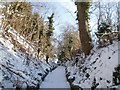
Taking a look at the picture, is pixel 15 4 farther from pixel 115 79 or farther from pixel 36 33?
pixel 115 79

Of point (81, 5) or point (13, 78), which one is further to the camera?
point (81, 5)

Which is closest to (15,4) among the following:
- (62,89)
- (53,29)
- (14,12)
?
(14,12)

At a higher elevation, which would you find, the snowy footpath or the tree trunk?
the tree trunk

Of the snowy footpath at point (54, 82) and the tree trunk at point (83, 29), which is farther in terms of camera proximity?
the tree trunk at point (83, 29)

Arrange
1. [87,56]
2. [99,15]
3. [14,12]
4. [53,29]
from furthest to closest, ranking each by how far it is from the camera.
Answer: [53,29] < [99,15] < [14,12] < [87,56]

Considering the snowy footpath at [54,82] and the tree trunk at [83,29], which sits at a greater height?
the tree trunk at [83,29]

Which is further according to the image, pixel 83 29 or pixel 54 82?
pixel 83 29

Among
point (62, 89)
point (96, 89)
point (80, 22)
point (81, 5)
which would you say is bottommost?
point (62, 89)

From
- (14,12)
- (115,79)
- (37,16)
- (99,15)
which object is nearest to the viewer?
(115,79)

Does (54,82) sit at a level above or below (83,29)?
below

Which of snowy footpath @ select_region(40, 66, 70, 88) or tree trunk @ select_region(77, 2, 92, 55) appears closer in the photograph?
snowy footpath @ select_region(40, 66, 70, 88)

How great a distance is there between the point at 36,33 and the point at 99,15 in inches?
389

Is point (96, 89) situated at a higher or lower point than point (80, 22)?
lower

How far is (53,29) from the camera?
38.8 meters
